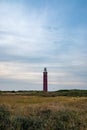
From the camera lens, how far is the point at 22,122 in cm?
1669

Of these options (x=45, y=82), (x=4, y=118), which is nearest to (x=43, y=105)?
(x=4, y=118)

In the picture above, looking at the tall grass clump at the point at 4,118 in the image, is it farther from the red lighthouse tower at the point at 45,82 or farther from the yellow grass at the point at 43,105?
the red lighthouse tower at the point at 45,82

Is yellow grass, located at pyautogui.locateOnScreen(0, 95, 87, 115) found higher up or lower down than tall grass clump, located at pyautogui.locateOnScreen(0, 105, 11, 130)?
higher up

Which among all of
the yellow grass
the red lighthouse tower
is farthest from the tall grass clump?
the red lighthouse tower

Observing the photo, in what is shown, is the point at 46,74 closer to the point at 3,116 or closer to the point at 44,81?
the point at 44,81

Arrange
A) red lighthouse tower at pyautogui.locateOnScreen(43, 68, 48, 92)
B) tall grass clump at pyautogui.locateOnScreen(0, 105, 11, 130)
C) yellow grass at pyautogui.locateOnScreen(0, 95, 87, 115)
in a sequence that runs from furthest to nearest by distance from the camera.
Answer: red lighthouse tower at pyautogui.locateOnScreen(43, 68, 48, 92), yellow grass at pyautogui.locateOnScreen(0, 95, 87, 115), tall grass clump at pyautogui.locateOnScreen(0, 105, 11, 130)

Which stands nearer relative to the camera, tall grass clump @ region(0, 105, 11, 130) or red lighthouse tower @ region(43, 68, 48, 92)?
tall grass clump @ region(0, 105, 11, 130)

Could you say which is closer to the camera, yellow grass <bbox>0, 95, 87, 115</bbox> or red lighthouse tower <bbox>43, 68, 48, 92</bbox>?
yellow grass <bbox>0, 95, 87, 115</bbox>

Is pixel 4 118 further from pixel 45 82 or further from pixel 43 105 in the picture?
pixel 45 82

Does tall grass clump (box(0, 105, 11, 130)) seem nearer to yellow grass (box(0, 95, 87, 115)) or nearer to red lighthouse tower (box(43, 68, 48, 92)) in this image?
yellow grass (box(0, 95, 87, 115))

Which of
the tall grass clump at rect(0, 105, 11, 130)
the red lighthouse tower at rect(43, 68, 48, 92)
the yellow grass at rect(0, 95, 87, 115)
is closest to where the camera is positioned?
the tall grass clump at rect(0, 105, 11, 130)

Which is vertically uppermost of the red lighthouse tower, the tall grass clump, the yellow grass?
the red lighthouse tower

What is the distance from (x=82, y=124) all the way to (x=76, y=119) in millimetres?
777

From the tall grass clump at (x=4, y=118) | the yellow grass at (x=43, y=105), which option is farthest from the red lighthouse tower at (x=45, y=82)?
the tall grass clump at (x=4, y=118)
